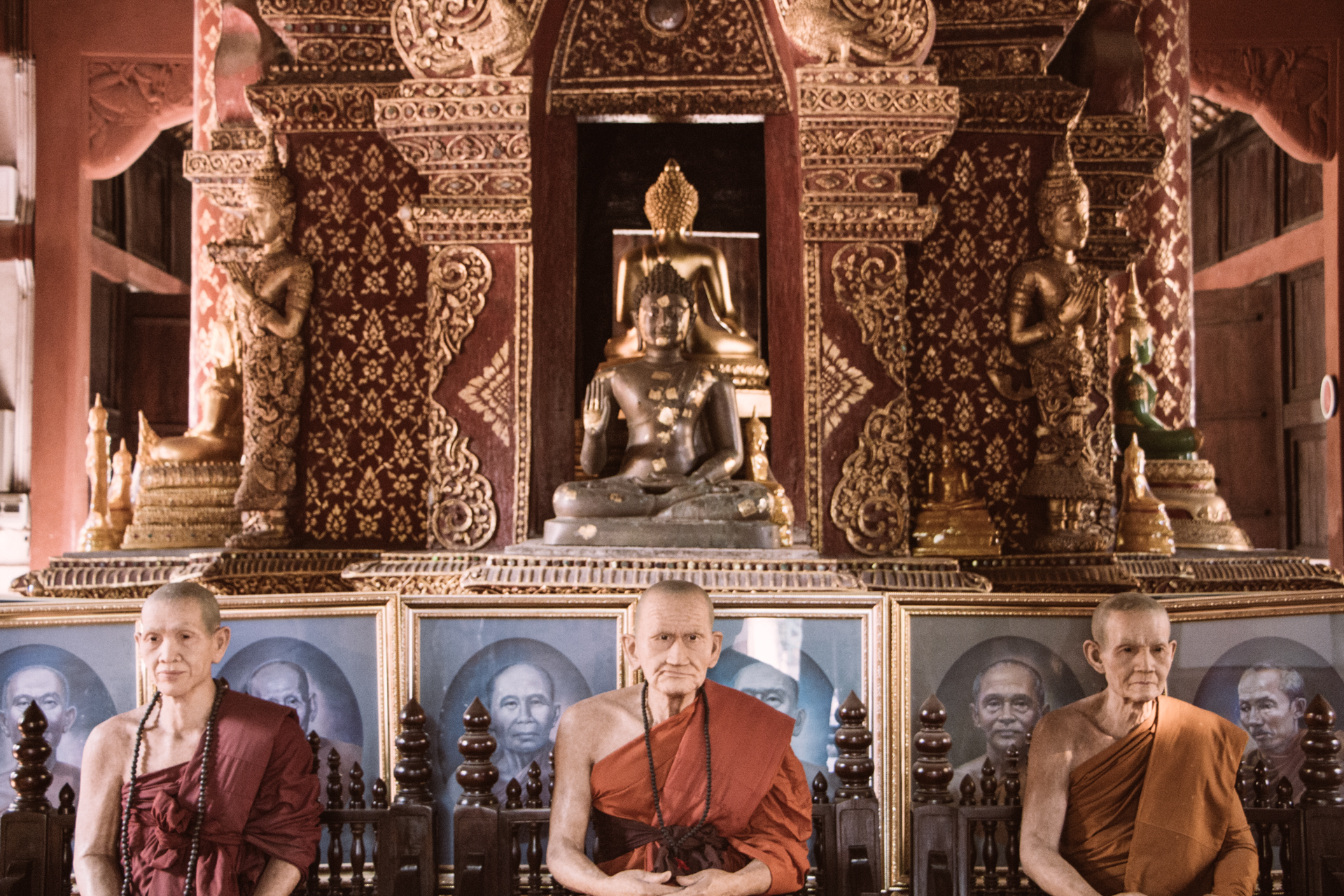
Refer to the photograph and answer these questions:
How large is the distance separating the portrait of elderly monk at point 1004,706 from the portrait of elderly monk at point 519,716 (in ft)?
4.43

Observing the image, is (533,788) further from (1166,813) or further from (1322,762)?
(1322,762)

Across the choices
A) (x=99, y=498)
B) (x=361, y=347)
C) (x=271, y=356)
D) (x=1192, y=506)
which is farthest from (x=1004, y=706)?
(x=99, y=498)

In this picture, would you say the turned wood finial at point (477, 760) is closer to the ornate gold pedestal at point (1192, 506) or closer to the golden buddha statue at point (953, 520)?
the golden buddha statue at point (953, 520)

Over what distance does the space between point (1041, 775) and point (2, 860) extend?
2722 millimetres

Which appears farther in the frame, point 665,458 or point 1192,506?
point 1192,506

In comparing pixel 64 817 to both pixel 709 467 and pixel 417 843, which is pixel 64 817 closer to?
pixel 417 843

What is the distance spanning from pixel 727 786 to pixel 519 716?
1137 mm

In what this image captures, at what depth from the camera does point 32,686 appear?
380cm

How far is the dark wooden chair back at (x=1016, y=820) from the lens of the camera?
3057 millimetres

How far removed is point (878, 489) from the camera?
578cm

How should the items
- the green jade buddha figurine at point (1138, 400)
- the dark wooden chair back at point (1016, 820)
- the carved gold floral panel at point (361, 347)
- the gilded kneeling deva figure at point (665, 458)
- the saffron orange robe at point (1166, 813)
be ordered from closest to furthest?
the saffron orange robe at point (1166, 813)
the dark wooden chair back at point (1016, 820)
the gilded kneeling deva figure at point (665, 458)
the carved gold floral panel at point (361, 347)
the green jade buddha figurine at point (1138, 400)

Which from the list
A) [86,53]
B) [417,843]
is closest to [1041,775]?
[417,843]

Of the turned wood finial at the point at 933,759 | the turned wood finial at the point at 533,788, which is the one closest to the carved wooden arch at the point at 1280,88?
the turned wood finial at the point at 933,759

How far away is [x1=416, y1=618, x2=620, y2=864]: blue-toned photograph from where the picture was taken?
3.78 m
